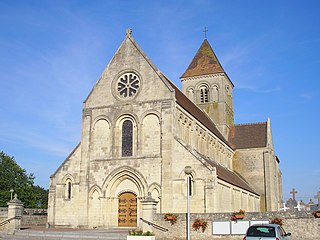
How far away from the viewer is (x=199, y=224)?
2120 cm

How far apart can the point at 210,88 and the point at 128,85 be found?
21651 mm

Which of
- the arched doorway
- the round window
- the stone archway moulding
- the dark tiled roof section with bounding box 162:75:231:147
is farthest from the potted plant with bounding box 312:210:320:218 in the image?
the round window

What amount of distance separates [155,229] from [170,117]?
9912 mm

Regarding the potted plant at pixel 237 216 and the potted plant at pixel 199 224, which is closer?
the potted plant at pixel 237 216

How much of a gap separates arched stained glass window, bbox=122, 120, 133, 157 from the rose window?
2271mm

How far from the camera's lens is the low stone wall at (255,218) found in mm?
19422

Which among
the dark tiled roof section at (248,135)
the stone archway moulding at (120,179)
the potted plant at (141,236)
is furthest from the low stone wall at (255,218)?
the dark tiled roof section at (248,135)

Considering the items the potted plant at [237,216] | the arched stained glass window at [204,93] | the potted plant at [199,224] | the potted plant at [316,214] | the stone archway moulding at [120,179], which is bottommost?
the potted plant at [199,224]

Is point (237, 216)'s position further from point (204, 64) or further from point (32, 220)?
point (204, 64)

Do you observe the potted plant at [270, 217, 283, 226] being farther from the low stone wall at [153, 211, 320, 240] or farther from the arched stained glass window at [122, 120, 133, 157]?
the arched stained glass window at [122, 120, 133, 157]

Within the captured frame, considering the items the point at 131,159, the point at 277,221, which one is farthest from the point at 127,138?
the point at 277,221

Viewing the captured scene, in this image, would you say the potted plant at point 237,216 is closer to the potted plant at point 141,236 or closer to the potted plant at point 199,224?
the potted plant at point 199,224

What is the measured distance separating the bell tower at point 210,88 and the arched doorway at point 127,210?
918 inches

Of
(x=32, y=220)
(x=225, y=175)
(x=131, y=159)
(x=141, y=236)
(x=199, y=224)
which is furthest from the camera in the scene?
(x=32, y=220)
